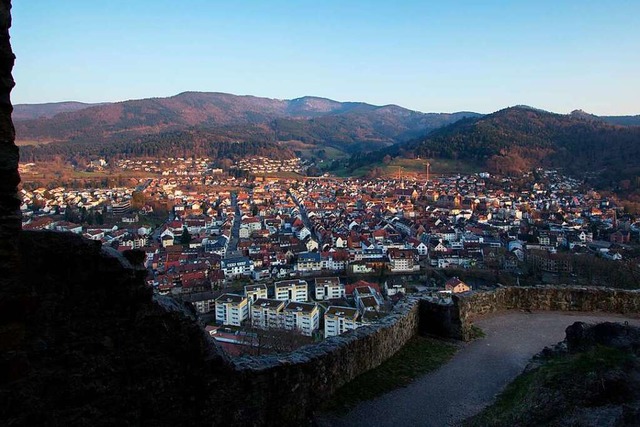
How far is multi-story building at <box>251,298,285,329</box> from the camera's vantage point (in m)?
23.7

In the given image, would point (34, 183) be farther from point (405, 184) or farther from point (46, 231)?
point (46, 231)

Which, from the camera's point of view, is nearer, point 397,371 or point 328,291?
point 397,371

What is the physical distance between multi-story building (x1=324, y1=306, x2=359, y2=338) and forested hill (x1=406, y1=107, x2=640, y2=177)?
70728 millimetres

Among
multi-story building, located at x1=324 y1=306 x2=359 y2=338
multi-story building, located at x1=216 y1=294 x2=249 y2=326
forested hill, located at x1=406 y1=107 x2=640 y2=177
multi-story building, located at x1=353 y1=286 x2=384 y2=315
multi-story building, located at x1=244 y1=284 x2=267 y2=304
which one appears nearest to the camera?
multi-story building, located at x1=324 y1=306 x2=359 y2=338

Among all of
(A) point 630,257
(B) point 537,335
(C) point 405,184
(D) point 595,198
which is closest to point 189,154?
(C) point 405,184

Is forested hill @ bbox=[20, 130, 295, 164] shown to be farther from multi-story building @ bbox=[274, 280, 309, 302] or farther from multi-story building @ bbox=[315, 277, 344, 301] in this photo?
multi-story building @ bbox=[315, 277, 344, 301]

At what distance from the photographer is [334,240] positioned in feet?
157

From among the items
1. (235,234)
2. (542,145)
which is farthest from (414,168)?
(235,234)

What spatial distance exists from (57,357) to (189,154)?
133 meters

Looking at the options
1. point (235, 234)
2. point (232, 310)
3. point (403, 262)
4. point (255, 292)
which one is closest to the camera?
point (232, 310)

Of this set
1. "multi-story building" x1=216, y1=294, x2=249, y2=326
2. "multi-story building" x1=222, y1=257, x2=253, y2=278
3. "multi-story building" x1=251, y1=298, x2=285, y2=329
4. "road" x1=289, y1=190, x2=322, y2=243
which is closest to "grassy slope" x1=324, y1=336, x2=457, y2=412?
"multi-story building" x1=251, y1=298, x2=285, y2=329

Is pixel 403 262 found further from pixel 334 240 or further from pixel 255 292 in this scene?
pixel 255 292

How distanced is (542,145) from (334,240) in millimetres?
76511

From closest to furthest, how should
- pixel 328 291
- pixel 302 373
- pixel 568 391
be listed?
pixel 568 391
pixel 302 373
pixel 328 291
